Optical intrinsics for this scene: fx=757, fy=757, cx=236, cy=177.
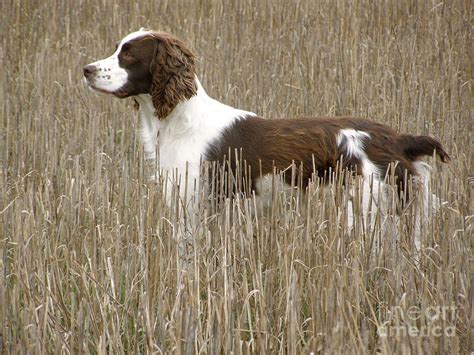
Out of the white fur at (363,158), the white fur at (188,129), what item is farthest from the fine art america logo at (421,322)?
the white fur at (188,129)

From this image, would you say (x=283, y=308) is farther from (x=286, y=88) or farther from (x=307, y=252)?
(x=286, y=88)

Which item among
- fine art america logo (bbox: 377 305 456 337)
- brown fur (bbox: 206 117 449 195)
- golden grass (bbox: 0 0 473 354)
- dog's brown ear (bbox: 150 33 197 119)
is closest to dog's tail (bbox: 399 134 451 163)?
brown fur (bbox: 206 117 449 195)

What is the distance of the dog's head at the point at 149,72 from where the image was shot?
4012 mm

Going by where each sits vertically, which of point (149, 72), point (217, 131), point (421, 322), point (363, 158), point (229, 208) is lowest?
point (421, 322)

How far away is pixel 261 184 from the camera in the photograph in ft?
13.0

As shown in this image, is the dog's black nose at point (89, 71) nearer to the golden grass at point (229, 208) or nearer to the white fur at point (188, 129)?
the white fur at point (188, 129)

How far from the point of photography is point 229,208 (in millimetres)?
3148

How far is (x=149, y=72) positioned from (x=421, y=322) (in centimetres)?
229

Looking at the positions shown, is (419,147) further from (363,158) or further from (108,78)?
(108,78)

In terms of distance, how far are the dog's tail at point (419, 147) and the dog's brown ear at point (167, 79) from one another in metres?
1.16

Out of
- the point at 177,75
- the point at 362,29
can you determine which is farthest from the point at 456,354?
the point at 362,29

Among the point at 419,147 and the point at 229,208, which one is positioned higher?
the point at 419,147

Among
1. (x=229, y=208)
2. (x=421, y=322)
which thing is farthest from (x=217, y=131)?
(x=421, y=322)

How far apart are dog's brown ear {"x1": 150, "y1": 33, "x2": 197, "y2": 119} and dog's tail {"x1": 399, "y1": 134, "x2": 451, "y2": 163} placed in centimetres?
Result: 116
